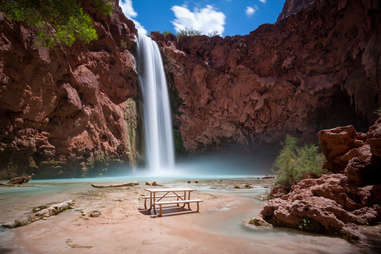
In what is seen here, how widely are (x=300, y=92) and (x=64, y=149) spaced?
25578 millimetres

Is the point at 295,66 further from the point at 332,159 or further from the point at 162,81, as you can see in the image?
the point at 332,159

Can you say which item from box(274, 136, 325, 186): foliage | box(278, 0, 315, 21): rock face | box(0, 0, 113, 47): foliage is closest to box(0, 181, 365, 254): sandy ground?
box(274, 136, 325, 186): foliage

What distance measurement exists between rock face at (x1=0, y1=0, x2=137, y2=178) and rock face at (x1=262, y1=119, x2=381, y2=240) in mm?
17607

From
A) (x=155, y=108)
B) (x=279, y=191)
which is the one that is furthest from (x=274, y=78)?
(x=279, y=191)

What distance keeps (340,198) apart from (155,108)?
22896 millimetres

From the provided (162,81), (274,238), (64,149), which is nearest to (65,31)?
(274,238)

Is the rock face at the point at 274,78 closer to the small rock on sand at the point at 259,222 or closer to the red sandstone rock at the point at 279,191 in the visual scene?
the red sandstone rock at the point at 279,191

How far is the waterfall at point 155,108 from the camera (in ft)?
82.5

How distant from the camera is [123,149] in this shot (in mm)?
22328

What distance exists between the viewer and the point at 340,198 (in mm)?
5395

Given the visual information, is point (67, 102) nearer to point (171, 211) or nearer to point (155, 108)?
point (155, 108)

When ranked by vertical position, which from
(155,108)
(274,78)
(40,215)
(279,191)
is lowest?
(40,215)

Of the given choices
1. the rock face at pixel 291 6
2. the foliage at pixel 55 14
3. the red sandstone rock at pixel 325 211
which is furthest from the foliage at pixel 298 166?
the rock face at pixel 291 6

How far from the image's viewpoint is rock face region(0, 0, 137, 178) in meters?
15.5
